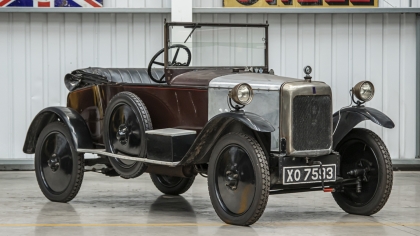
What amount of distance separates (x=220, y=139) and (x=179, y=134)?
0.48 m

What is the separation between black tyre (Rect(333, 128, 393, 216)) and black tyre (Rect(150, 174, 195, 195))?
5.97 feet

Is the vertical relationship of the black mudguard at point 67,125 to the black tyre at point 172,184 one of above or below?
above

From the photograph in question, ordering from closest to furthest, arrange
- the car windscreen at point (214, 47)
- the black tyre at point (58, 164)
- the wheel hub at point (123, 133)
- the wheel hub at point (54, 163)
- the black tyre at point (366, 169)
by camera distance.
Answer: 1. the black tyre at point (366, 169)
2. the wheel hub at point (123, 133)
3. the car windscreen at point (214, 47)
4. the black tyre at point (58, 164)
5. the wheel hub at point (54, 163)

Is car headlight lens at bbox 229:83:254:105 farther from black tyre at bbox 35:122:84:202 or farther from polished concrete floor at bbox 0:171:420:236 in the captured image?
black tyre at bbox 35:122:84:202

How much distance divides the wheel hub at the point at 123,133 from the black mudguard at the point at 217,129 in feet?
2.46

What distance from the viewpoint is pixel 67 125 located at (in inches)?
316

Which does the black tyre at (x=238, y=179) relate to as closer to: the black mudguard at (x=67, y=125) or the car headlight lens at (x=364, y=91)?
the car headlight lens at (x=364, y=91)

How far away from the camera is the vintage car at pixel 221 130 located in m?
6.44

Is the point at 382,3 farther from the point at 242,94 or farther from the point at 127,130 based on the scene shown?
the point at 242,94

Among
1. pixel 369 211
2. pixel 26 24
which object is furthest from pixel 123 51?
pixel 369 211

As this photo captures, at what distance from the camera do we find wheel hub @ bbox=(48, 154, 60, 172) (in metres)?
8.11

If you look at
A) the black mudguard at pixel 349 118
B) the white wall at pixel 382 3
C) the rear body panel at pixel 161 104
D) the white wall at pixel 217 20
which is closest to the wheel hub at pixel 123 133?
the rear body panel at pixel 161 104

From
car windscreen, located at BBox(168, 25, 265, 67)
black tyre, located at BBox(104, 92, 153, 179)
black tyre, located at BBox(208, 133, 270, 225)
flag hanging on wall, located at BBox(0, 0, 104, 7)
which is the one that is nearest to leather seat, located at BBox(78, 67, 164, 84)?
car windscreen, located at BBox(168, 25, 265, 67)

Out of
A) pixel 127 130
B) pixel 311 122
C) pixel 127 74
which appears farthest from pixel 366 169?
pixel 127 74
